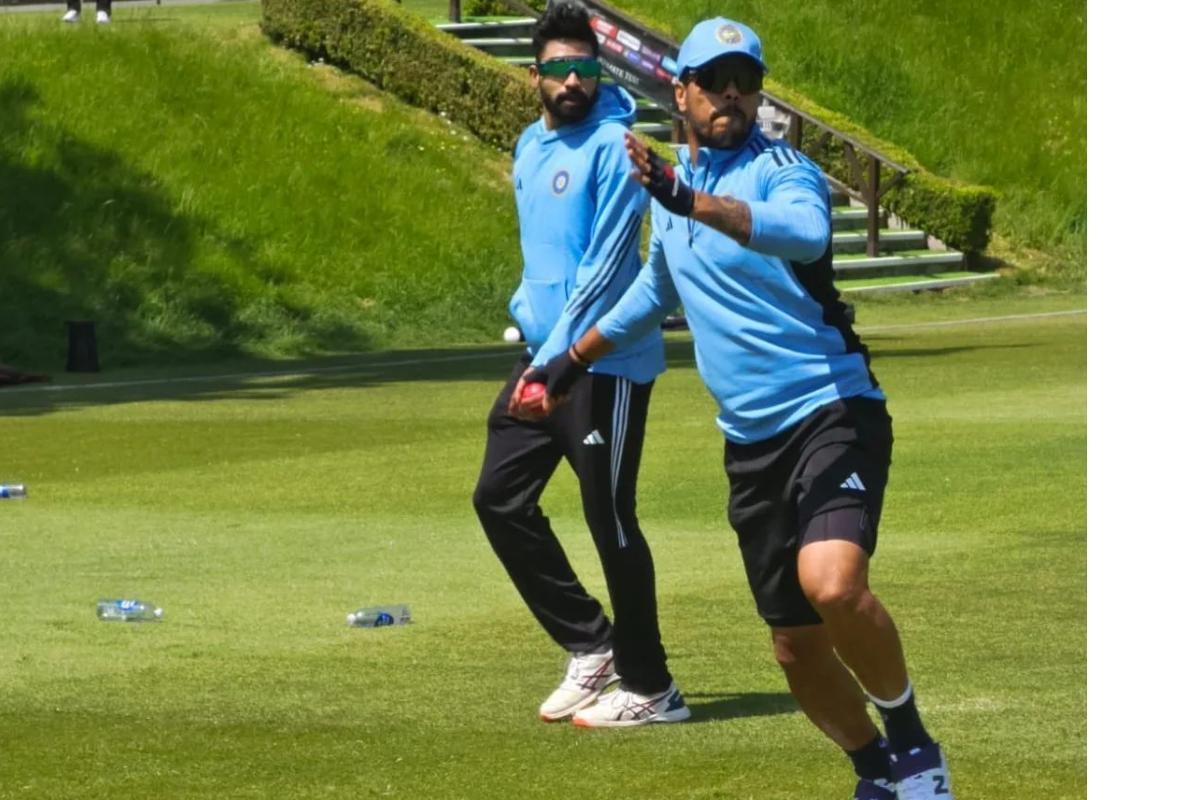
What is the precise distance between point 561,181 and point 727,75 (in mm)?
1766

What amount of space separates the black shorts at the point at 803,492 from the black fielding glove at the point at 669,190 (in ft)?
2.37

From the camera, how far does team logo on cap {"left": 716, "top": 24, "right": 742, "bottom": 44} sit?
5.67 metres

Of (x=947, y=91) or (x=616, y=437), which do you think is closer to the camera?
(x=616, y=437)

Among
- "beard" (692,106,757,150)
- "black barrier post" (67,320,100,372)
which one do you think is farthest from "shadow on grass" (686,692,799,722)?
"black barrier post" (67,320,100,372)

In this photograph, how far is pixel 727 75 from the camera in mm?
5680

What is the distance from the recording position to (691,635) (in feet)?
29.7

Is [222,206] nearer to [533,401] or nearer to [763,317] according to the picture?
[533,401]

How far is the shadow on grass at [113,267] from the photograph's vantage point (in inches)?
1011

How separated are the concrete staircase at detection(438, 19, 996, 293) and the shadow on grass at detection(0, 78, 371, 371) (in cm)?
766

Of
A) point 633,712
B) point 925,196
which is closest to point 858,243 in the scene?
point 925,196
